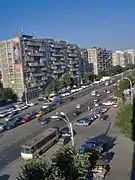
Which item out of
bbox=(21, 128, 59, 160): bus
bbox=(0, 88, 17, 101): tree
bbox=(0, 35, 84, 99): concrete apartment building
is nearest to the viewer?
bbox=(21, 128, 59, 160): bus

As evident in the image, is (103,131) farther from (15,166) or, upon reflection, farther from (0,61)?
(0,61)

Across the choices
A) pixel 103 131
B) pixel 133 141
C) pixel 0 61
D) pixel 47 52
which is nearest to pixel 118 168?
pixel 133 141

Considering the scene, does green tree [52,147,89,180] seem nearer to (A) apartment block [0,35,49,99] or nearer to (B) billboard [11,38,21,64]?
(A) apartment block [0,35,49,99]

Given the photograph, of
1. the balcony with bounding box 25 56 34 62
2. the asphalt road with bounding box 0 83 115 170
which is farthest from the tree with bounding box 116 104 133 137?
the balcony with bounding box 25 56 34 62

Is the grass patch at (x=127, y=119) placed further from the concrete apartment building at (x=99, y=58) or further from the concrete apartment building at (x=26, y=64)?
the concrete apartment building at (x=99, y=58)

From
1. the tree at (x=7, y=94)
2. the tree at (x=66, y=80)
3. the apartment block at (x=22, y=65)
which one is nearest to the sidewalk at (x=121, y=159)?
the tree at (x=7, y=94)
